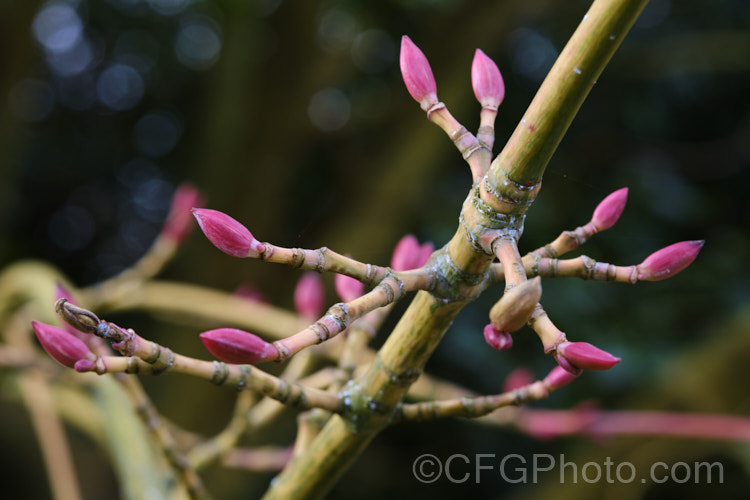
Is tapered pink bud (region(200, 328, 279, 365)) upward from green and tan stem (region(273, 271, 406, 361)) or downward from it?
downward

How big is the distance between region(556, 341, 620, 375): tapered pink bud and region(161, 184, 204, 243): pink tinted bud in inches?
17.5

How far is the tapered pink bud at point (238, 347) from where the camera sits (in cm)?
24

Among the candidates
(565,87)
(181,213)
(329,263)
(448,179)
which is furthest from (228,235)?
(448,179)

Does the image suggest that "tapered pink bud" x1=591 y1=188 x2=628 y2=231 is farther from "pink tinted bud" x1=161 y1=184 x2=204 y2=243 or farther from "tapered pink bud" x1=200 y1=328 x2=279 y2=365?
→ "pink tinted bud" x1=161 y1=184 x2=204 y2=243

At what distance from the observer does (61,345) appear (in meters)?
0.28

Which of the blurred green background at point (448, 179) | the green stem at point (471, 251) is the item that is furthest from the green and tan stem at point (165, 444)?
the blurred green background at point (448, 179)

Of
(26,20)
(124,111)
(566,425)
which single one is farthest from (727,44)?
(124,111)

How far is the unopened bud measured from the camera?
8.9 inches

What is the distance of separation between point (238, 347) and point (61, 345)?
9 centimetres

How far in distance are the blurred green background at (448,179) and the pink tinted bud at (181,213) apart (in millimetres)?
883

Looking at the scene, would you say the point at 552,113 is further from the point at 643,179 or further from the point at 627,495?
the point at 643,179

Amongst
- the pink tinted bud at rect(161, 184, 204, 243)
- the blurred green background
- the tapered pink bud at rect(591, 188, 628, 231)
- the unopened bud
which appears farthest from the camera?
the blurred green background

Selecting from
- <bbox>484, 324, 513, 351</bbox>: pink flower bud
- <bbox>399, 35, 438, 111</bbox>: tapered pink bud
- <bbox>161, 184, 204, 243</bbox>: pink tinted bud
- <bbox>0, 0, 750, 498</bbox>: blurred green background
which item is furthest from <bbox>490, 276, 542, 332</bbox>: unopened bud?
<bbox>0, 0, 750, 498</bbox>: blurred green background

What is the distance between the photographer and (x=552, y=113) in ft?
0.84
